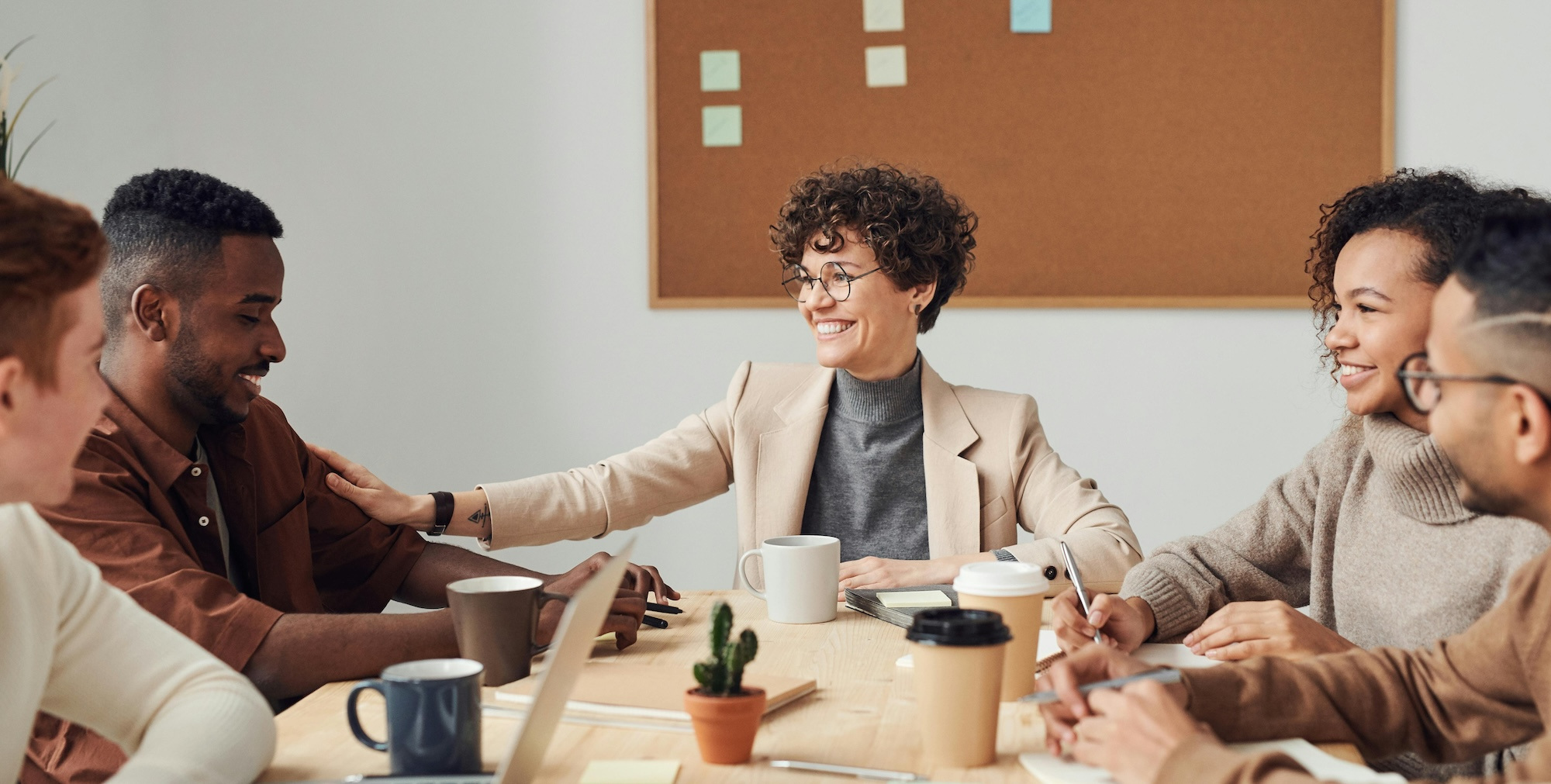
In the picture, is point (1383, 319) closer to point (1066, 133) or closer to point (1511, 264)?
point (1511, 264)

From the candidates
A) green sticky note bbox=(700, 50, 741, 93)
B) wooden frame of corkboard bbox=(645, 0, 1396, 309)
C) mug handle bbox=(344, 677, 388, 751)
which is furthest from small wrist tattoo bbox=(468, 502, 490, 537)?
green sticky note bbox=(700, 50, 741, 93)

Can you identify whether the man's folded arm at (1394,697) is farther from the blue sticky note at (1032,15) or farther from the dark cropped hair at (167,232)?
the blue sticky note at (1032,15)

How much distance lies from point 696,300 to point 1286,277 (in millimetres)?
1492

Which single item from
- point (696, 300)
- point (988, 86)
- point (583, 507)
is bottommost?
point (583, 507)

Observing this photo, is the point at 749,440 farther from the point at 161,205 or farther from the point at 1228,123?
the point at 1228,123

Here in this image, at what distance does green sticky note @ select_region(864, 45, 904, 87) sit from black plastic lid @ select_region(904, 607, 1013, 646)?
228 cm

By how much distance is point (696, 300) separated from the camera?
3.17 meters

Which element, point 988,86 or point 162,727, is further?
point 988,86

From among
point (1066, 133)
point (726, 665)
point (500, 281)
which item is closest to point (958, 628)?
point (726, 665)

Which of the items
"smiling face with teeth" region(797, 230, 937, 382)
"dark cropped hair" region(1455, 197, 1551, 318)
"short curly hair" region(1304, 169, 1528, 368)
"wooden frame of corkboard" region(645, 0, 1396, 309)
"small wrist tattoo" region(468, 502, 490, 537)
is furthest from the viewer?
"wooden frame of corkboard" region(645, 0, 1396, 309)

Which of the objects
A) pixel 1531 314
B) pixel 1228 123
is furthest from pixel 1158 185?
pixel 1531 314

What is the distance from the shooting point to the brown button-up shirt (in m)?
1.27

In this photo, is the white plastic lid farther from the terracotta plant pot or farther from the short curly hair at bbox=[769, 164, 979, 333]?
the short curly hair at bbox=[769, 164, 979, 333]

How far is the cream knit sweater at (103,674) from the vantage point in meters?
0.95
